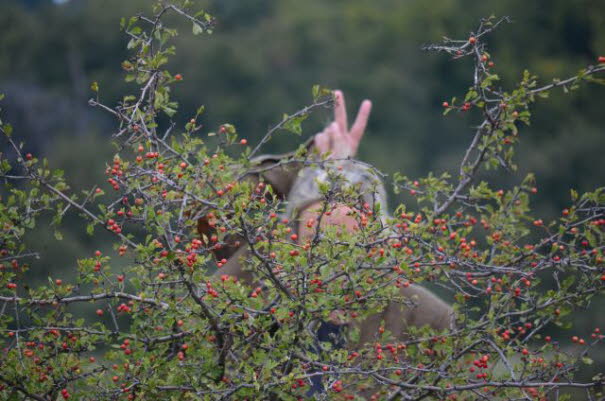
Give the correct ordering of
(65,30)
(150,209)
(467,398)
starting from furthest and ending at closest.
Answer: (65,30) < (467,398) < (150,209)

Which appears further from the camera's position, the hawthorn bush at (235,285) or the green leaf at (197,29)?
the green leaf at (197,29)

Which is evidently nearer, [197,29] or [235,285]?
[235,285]

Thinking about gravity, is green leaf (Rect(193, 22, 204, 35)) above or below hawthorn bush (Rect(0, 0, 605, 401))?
above

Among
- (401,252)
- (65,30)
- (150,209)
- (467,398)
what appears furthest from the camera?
(65,30)

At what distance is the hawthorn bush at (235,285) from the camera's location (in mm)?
2836

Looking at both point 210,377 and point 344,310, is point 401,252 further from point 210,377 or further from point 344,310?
point 210,377

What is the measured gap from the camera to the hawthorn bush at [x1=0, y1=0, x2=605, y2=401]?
284cm

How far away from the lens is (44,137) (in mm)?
31797

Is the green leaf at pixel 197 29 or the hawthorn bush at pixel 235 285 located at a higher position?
the green leaf at pixel 197 29

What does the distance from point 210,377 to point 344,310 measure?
46cm

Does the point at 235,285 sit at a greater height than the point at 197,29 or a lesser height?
lesser

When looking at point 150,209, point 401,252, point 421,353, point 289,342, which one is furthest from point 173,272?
point 421,353

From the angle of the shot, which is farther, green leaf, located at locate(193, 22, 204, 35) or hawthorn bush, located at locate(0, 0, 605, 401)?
green leaf, located at locate(193, 22, 204, 35)

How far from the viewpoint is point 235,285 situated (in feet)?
9.18
